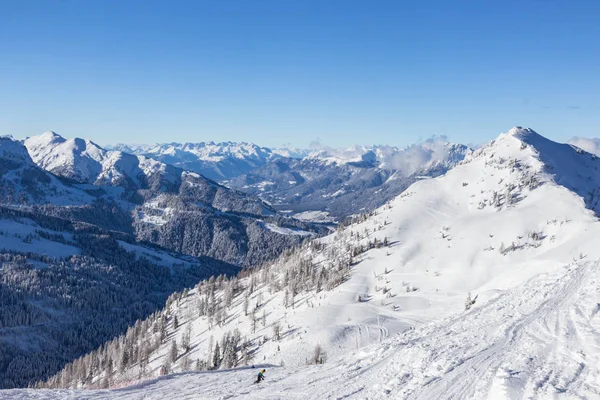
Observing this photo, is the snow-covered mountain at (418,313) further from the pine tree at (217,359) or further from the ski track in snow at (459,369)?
the pine tree at (217,359)

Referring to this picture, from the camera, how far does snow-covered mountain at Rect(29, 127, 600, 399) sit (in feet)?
106

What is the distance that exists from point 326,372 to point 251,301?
11583 centimetres

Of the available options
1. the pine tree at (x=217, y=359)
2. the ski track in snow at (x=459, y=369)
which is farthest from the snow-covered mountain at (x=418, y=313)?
the pine tree at (x=217, y=359)

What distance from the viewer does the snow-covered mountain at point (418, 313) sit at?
3228 cm

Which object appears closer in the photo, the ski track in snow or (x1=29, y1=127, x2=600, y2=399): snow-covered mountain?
the ski track in snow

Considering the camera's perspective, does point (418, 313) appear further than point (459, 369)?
Yes

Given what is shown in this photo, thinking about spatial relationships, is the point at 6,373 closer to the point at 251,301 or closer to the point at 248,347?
the point at 251,301

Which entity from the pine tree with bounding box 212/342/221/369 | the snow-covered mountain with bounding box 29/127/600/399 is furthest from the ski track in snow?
the pine tree with bounding box 212/342/221/369

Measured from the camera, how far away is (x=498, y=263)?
121 metres

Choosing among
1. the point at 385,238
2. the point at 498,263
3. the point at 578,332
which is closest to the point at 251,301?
the point at 385,238

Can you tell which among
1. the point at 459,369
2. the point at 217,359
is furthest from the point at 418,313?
the point at 459,369

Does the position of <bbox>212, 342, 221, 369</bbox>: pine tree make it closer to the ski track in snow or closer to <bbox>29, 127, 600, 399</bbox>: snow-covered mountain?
<bbox>29, 127, 600, 399</bbox>: snow-covered mountain

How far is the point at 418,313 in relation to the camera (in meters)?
100

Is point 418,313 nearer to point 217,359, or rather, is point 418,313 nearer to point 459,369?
point 217,359
